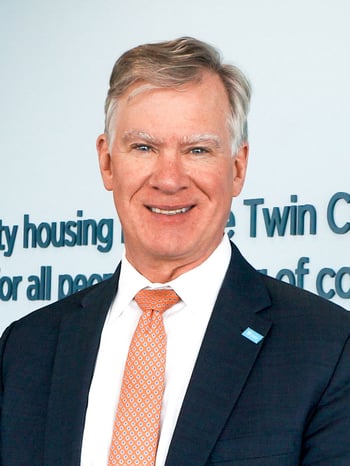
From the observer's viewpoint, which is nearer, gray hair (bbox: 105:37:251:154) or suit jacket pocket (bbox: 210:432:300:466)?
suit jacket pocket (bbox: 210:432:300:466)

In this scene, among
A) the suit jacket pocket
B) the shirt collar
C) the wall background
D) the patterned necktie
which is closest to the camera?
the suit jacket pocket

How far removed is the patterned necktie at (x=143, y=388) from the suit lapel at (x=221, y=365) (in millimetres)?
65

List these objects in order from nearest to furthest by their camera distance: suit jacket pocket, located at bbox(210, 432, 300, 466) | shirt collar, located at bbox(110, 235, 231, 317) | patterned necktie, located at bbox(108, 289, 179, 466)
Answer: suit jacket pocket, located at bbox(210, 432, 300, 466), patterned necktie, located at bbox(108, 289, 179, 466), shirt collar, located at bbox(110, 235, 231, 317)

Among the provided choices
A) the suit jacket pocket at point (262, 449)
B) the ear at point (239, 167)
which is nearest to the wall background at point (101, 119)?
the ear at point (239, 167)

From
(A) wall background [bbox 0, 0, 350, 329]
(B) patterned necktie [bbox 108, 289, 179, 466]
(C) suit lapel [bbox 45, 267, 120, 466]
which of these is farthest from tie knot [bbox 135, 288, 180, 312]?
(A) wall background [bbox 0, 0, 350, 329]

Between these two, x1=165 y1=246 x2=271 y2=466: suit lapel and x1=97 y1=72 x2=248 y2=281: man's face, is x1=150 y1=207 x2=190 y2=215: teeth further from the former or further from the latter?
x1=165 y1=246 x2=271 y2=466: suit lapel

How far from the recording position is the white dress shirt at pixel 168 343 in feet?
6.21

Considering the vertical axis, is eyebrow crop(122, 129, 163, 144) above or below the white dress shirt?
above

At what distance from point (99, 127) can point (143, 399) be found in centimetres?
340

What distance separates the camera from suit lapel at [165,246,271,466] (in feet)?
5.87

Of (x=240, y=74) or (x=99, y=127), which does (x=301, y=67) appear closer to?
(x=99, y=127)

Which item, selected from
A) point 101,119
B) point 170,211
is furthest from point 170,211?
point 101,119

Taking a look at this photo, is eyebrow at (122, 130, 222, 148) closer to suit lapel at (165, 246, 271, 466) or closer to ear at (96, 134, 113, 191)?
ear at (96, 134, 113, 191)

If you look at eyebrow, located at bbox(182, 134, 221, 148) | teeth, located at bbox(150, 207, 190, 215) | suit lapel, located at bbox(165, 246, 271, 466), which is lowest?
suit lapel, located at bbox(165, 246, 271, 466)
